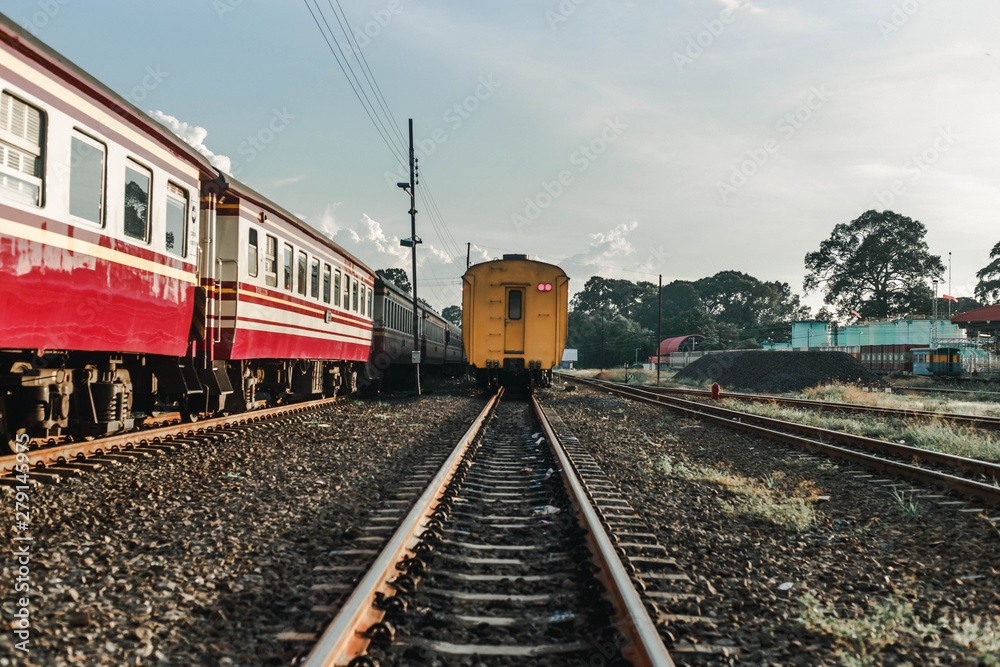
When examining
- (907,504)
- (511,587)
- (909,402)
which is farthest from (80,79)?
(909,402)

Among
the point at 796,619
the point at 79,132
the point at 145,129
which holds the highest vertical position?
the point at 145,129

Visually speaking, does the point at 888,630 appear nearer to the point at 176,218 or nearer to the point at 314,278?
→ the point at 176,218

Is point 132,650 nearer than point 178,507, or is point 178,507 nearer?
point 132,650

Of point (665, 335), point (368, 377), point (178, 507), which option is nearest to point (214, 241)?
point (178, 507)

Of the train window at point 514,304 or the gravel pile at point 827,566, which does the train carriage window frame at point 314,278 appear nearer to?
the train window at point 514,304

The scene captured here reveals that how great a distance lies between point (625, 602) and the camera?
2.75 m

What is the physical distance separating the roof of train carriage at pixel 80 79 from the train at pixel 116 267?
0.04ft

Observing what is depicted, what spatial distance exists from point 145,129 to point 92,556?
15.1ft

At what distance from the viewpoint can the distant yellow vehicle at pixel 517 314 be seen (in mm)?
16828

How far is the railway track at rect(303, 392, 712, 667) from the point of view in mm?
2506

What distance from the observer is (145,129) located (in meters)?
6.39

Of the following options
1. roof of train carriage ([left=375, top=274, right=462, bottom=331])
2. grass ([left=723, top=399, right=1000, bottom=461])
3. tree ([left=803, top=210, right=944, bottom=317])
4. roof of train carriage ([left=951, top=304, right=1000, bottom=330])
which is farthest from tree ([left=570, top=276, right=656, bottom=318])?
grass ([left=723, top=399, right=1000, bottom=461])

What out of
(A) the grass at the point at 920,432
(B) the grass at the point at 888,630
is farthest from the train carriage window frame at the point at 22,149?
(A) the grass at the point at 920,432

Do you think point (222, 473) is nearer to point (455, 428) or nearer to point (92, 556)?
point (92, 556)
